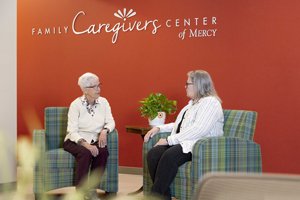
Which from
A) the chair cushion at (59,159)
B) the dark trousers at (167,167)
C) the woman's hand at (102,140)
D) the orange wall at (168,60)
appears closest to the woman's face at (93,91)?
the woman's hand at (102,140)

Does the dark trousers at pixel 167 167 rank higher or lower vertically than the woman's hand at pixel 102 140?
lower

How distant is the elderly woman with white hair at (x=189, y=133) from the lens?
467 cm

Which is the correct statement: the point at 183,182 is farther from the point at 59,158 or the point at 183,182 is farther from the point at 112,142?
the point at 59,158

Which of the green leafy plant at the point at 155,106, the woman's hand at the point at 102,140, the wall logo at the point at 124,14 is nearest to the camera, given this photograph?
the woman's hand at the point at 102,140

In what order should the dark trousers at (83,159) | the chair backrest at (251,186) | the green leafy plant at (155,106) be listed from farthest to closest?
the green leafy plant at (155,106) < the dark trousers at (83,159) < the chair backrest at (251,186)

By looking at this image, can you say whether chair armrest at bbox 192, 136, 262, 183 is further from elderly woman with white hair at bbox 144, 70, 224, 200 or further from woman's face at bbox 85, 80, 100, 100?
woman's face at bbox 85, 80, 100, 100

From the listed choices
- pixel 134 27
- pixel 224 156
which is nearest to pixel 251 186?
pixel 224 156

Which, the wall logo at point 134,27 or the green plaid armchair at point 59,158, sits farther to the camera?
the wall logo at point 134,27

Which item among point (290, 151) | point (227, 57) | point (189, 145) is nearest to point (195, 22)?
point (227, 57)

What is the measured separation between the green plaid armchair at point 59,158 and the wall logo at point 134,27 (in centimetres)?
163

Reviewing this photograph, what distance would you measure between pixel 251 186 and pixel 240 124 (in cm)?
410

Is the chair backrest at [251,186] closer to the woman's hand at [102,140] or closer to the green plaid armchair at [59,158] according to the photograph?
the green plaid armchair at [59,158]

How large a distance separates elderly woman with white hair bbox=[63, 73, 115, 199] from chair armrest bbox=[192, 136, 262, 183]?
1.11 meters

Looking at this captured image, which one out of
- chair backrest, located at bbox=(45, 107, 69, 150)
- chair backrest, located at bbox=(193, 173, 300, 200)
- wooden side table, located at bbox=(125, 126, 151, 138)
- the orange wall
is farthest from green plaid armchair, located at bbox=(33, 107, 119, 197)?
chair backrest, located at bbox=(193, 173, 300, 200)
